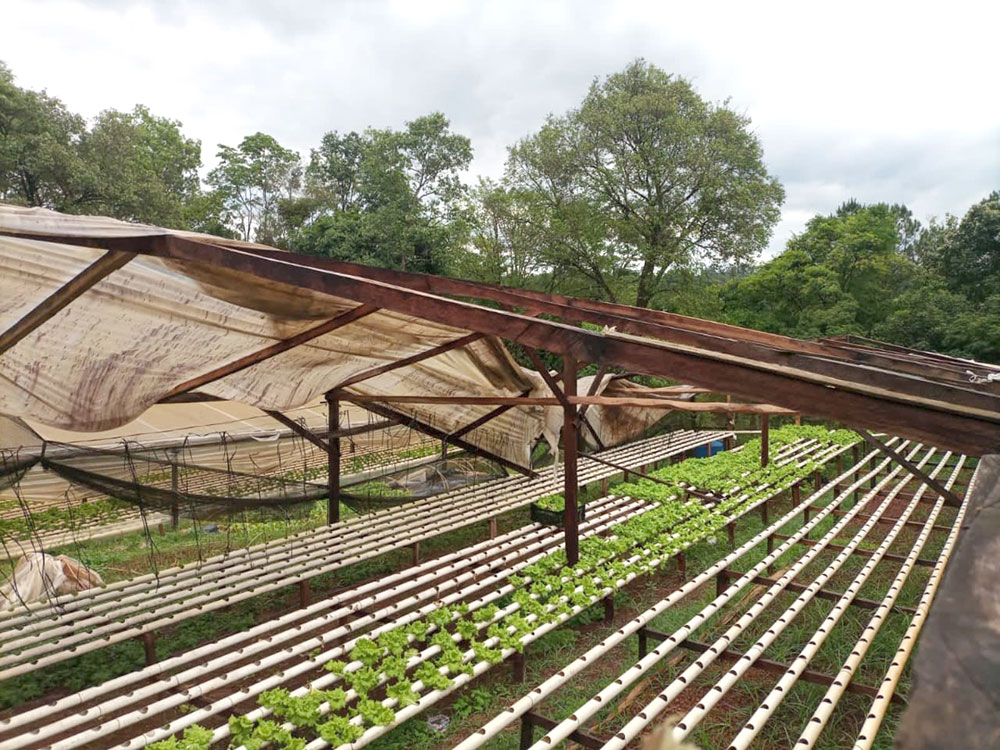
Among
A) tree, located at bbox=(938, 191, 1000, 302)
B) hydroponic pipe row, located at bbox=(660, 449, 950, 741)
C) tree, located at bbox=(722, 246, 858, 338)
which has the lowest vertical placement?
hydroponic pipe row, located at bbox=(660, 449, 950, 741)

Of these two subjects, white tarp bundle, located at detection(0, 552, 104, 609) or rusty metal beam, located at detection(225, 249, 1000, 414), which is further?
white tarp bundle, located at detection(0, 552, 104, 609)

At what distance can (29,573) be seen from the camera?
506 cm

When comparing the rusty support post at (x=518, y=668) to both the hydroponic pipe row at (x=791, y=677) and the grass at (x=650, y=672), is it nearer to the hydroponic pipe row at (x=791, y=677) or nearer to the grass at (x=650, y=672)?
the grass at (x=650, y=672)

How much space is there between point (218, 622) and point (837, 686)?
469cm

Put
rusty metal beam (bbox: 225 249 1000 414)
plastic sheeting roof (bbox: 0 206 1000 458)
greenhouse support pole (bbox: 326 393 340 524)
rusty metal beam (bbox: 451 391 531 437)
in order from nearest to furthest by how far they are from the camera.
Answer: plastic sheeting roof (bbox: 0 206 1000 458), rusty metal beam (bbox: 225 249 1000 414), greenhouse support pole (bbox: 326 393 340 524), rusty metal beam (bbox: 451 391 531 437)

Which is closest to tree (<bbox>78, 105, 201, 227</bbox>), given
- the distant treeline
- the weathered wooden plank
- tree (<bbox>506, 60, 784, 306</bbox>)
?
the distant treeline

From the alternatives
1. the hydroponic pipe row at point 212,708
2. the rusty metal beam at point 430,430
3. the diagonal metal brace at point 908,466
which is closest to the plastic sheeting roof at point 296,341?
the rusty metal beam at point 430,430

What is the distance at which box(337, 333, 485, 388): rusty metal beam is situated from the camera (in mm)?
5005

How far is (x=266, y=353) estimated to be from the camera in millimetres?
4461

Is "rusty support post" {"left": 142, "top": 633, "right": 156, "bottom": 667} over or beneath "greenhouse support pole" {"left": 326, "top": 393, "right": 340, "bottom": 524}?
beneath

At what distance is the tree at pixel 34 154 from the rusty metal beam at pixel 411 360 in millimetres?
15359

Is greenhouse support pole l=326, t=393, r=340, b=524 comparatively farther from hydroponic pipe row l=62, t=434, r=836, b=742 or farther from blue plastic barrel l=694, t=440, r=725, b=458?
blue plastic barrel l=694, t=440, r=725, b=458

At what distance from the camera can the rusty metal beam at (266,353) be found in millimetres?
4020

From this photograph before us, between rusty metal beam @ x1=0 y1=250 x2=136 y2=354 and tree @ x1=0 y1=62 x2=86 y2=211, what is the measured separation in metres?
16.0
